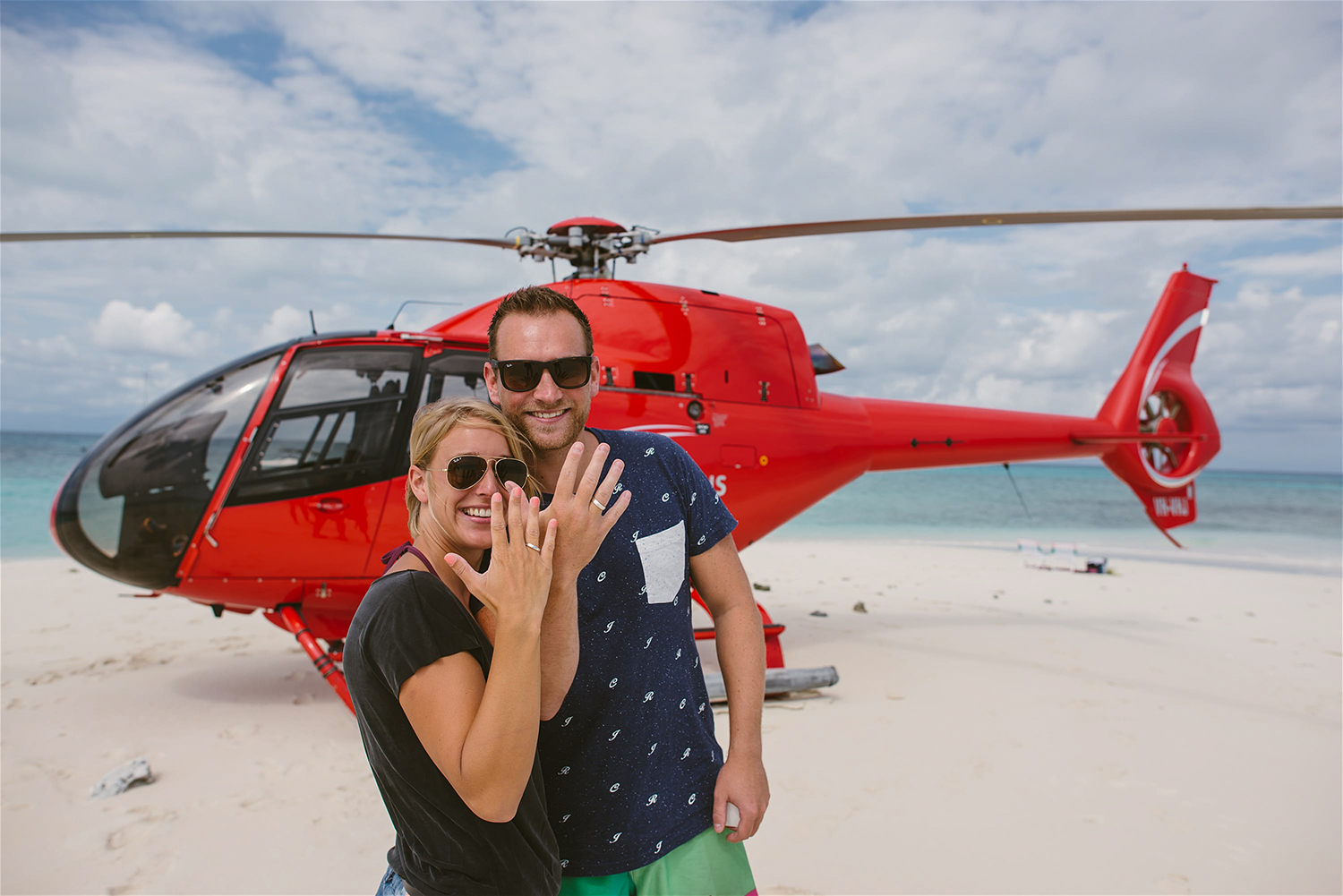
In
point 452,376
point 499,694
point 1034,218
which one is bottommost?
point 499,694

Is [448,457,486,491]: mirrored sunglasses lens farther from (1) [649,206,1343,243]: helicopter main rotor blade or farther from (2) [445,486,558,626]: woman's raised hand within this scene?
(1) [649,206,1343,243]: helicopter main rotor blade

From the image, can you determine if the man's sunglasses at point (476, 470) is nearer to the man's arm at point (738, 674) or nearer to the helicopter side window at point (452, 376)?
the man's arm at point (738, 674)

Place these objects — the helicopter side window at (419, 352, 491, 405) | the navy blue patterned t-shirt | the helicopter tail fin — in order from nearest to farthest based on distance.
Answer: the navy blue patterned t-shirt < the helicopter side window at (419, 352, 491, 405) < the helicopter tail fin

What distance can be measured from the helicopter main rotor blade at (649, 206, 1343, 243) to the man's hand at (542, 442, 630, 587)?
139 inches

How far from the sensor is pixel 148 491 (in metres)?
4.07

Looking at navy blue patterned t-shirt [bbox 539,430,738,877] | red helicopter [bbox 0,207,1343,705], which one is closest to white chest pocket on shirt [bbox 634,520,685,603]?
navy blue patterned t-shirt [bbox 539,430,738,877]

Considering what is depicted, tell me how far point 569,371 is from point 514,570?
54cm

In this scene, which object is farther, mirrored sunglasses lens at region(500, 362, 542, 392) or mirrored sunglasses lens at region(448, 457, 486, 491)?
mirrored sunglasses lens at region(500, 362, 542, 392)

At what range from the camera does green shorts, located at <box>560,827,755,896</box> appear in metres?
1.50

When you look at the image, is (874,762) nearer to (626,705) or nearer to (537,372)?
(626,705)

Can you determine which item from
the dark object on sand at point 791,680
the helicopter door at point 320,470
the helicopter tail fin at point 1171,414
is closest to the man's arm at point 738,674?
the helicopter door at point 320,470

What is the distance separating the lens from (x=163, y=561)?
13.3 ft

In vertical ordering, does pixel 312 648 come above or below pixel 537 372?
below

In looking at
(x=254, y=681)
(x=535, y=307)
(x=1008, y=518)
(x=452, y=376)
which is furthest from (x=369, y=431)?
(x=1008, y=518)
